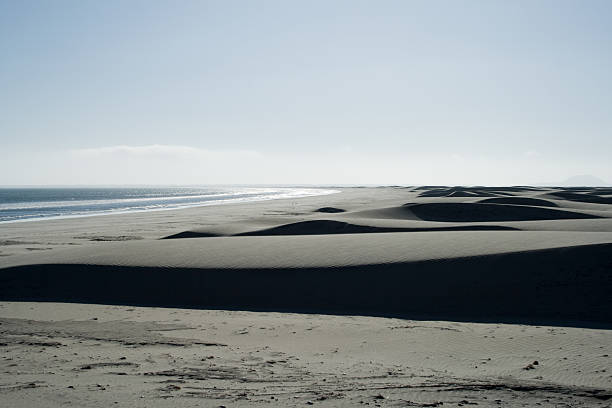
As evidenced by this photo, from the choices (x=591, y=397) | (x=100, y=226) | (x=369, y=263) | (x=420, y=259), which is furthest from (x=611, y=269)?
(x=100, y=226)

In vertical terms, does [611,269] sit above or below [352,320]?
above

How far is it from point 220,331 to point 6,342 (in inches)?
122

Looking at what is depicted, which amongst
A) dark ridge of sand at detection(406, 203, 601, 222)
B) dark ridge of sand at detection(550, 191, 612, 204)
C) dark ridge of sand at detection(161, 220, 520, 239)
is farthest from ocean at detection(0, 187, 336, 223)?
dark ridge of sand at detection(550, 191, 612, 204)

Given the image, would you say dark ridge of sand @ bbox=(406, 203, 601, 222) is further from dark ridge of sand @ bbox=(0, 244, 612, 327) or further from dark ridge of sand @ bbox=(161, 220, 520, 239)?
dark ridge of sand @ bbox=(0, 244, 612, 327)

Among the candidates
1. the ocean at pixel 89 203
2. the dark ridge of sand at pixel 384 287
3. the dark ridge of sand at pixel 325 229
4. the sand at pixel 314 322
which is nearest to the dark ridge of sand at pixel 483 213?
the dark ridge of sand at pixel 325 229

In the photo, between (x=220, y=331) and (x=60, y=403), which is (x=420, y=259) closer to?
(x=220, y=331)

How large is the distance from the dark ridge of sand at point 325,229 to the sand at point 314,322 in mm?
4049

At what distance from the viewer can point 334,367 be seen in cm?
598

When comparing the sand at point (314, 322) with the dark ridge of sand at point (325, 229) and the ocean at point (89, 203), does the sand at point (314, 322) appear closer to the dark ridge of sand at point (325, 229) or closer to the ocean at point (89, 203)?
the dark ridge of sand at point (325, 229)

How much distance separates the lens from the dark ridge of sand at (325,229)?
2012 centimetres

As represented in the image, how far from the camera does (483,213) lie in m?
28.4

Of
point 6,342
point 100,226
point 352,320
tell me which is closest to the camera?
point 6,342

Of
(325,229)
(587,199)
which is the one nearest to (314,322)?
(325,229)

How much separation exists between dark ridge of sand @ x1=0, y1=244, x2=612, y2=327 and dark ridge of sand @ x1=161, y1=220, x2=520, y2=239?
8250 millimetres
